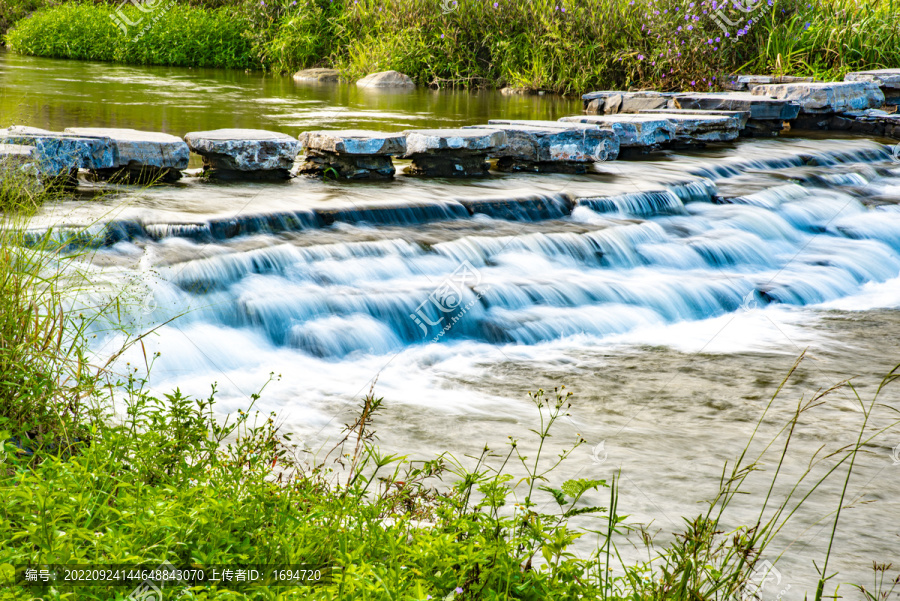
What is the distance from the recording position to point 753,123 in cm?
1068

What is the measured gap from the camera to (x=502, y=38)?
16.0m

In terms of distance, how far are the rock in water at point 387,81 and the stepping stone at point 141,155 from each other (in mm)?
10323

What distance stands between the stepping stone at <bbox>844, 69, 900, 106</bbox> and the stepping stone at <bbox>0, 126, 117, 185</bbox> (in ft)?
34.4

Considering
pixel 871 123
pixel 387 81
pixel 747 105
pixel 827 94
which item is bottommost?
pixel 871 123

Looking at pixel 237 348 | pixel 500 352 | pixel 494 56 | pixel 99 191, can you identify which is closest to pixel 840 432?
pixel 500 352

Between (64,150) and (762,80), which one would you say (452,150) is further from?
(762,80)

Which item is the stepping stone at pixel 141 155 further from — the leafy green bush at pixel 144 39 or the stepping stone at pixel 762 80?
the leafy green bush at pixel 144 39

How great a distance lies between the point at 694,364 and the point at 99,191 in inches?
167

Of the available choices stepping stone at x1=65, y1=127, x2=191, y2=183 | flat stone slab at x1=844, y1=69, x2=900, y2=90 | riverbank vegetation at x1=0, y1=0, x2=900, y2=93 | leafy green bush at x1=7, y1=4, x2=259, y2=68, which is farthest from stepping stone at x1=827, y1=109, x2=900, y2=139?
leafy green bush at x1=7, y1=4, x2=259, y2=68

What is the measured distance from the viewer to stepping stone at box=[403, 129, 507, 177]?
696cm

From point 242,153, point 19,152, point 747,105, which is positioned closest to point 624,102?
point 747,105

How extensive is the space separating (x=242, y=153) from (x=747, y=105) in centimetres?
690

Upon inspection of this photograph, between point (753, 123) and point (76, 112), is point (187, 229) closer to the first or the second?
point (76, 112)

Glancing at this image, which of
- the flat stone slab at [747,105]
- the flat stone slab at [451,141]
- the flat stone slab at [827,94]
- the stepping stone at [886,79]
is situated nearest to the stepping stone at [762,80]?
the stepping stone at [886,79]
